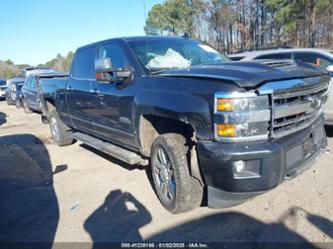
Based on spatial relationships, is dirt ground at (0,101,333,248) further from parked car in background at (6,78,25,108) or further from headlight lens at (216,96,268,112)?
parked car in background at (6,78,25,108)

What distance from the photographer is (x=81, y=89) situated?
5.27m

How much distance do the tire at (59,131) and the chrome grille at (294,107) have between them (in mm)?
5060

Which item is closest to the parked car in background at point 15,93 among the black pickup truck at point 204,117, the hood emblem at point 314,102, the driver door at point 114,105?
the driver door at point 114,105

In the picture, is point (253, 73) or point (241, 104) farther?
point (253, 73)

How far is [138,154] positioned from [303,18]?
22.2m

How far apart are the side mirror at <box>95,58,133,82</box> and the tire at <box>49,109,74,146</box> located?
3283 mm

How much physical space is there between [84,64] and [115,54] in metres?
1.26

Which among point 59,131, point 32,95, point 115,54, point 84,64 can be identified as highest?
point 115,54

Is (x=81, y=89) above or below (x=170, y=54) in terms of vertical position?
below

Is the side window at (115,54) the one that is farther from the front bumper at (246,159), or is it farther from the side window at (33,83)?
the side window at (33,83)

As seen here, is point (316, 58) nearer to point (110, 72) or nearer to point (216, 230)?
point (110, 72)

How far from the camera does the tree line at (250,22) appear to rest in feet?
71.1

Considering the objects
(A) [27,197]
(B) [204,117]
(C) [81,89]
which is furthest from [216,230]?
(C) [81,89]

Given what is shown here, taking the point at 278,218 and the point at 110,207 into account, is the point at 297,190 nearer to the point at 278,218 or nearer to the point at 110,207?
the point at 278,218
